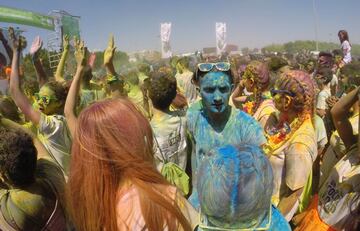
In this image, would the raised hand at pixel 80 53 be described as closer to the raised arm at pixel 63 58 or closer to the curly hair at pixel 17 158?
the raised arm at pixel 63 58

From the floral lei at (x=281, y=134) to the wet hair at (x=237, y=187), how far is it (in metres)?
1.46

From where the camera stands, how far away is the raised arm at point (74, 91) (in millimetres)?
2998

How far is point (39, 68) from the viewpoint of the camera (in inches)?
189

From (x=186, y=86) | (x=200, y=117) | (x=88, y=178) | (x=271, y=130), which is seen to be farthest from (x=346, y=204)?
(x=186, y=86)

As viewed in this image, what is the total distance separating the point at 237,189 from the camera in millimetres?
1378

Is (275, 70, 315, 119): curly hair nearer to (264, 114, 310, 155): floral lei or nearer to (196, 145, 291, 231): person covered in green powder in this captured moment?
(264, 114, 310, 155): floral lei

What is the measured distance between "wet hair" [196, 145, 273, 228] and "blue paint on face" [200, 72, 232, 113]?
1.44m

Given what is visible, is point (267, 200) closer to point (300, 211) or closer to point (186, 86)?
point (300, 211)

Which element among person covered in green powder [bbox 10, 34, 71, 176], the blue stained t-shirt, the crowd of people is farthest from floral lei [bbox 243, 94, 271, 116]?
person covered in green powder [bbox 10, 34, 71, 176]

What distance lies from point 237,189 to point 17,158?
119cm

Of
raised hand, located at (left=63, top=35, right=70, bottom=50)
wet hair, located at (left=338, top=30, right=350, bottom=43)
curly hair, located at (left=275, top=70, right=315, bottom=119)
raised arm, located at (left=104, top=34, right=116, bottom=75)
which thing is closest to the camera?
curly hair, located at (left=275, top=70, right=315, bottom=119)

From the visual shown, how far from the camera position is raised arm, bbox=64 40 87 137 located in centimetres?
300

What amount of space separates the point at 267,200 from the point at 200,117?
163 centimetres

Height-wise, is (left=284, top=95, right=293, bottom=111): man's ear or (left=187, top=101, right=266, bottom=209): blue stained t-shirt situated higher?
(left=284, top=95, right=293, bottom=111): man's ear
